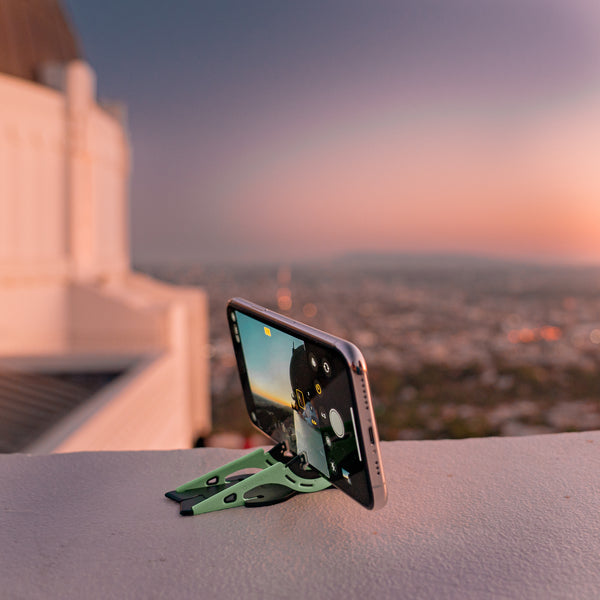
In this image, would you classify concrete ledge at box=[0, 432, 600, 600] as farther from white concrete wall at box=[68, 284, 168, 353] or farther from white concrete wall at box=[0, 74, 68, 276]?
white concrete wall at box=[0, 74, 68, 276]

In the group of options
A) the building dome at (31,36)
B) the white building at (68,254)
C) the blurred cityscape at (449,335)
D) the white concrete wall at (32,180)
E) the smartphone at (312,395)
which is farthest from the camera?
the blurred cityscape at (449,335)

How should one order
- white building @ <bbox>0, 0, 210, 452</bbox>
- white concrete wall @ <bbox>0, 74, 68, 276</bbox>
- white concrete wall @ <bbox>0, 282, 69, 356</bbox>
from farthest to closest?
white concrete wall @ <bbox>0, 282, 69, 356</bbox> → white concrete wall @ <bbox>0, 74, 68, 276</bbox> → white building @ <bbox>0, 0, 210, 452</bbox>

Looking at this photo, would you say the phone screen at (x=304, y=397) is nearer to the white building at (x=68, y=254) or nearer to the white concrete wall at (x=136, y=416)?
the white concrete wall at (x=136, y=416)

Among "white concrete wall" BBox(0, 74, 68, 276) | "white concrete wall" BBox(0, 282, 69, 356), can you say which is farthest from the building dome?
"white concrete wall" BBox(0, 282, 69, 356)

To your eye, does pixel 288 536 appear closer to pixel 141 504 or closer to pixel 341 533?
pixel 341 533

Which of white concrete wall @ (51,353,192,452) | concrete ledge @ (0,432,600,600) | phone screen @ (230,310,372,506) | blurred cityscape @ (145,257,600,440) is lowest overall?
blurred cityscape @ (145,257,600,440)

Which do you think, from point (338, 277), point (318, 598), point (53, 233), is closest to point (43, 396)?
point (53, 233)

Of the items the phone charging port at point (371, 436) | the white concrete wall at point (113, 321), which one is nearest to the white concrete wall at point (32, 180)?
the white concrete wall at point (113, 321)
